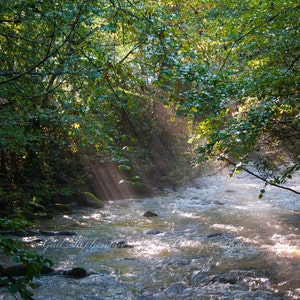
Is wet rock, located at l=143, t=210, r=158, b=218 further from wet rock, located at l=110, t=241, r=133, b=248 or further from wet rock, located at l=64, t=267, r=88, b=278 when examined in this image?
wet rock, located at l=64, t=267, r=88, b=278

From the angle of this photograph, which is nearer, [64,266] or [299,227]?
[64,266]

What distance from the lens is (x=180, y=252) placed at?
8008 mm

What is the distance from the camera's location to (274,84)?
5.37m

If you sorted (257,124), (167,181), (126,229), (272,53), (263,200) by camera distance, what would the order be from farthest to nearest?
(167,181)
(263,200)
(126,229)
(272,53)
(257,124)

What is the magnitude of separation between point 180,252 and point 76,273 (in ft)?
8.08

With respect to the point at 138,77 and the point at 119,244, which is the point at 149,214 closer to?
the point at 119,244

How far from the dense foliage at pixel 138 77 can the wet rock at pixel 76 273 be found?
1.93 meters

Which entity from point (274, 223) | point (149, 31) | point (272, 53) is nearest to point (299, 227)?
point (274, 223)

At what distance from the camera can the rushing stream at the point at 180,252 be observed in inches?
229

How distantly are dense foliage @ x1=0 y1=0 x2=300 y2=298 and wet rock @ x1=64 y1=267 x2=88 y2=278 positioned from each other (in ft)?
6.32

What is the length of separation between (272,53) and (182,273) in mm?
4036

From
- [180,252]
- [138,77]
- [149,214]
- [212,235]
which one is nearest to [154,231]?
[212,235]

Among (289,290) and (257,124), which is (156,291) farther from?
(257,124)

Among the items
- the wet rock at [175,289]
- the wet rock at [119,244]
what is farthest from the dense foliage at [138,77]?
the wet rock at [119,244]
